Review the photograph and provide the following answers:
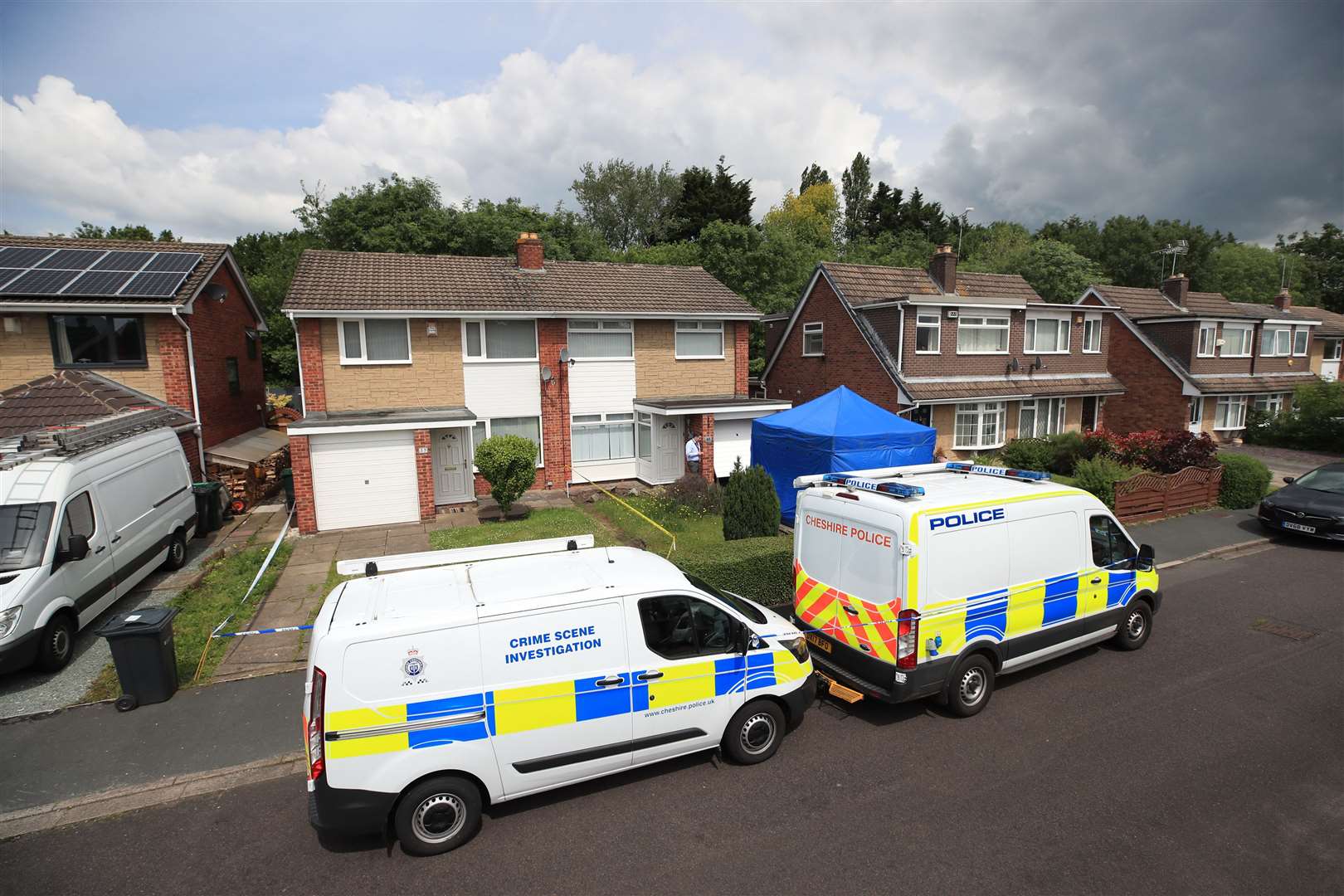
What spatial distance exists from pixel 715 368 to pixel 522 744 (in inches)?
653

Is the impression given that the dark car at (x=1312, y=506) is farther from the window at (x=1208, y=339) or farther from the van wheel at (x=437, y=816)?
the van wheel at (x=437, y=816)

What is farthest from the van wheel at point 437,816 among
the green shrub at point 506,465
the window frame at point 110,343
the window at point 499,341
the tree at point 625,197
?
the tree at point 625,197

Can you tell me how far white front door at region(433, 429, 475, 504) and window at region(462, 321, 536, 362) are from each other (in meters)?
2.22

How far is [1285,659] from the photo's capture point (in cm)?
852

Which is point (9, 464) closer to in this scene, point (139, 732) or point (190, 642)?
point (190, 642)

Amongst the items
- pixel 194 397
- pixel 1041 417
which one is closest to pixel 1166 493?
pixel 1041 417

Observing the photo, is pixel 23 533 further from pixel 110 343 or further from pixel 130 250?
pixel 130 250

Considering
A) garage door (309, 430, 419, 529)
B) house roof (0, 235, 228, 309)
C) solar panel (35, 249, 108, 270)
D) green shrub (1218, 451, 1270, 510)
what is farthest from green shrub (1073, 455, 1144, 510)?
solar panel (35, 249, 108, 270)

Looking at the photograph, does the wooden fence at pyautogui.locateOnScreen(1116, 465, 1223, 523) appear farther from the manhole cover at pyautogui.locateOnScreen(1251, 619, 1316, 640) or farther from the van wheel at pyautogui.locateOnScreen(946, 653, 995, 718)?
the van wheel at pyautogui.locateOnScreen(946, 653, 995, 718)

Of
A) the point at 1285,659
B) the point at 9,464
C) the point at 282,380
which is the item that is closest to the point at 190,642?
the point at 9,464

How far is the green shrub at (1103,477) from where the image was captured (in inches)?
622

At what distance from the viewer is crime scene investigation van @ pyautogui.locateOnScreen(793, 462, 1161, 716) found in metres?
6.70

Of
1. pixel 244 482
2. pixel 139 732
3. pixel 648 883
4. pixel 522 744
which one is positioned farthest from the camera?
pixel 244 482

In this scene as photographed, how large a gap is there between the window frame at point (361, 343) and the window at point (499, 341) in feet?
4.51
